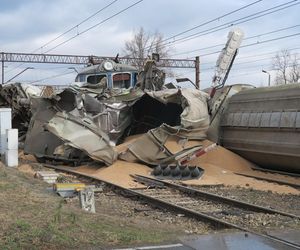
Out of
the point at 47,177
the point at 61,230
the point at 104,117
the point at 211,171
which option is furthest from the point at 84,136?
the point at 61,230

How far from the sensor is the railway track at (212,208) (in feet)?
29.2

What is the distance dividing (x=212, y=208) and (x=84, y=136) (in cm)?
864

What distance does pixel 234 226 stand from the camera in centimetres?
845

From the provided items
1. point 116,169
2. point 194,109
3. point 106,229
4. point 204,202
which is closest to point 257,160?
point 194,109

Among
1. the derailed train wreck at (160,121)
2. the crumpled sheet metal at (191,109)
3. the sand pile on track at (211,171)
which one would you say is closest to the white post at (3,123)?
the derailed train wreck at (160,121)

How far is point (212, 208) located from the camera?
1114 cm

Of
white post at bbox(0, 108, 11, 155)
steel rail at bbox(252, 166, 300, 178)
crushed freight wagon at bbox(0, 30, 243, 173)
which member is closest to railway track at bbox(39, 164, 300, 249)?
crushed freight wagon at bbox(0, 30, 243, 173)

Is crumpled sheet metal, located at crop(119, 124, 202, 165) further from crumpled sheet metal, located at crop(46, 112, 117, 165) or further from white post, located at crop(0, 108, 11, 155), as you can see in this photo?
white post, located at crop(0, 108, 11, 155)

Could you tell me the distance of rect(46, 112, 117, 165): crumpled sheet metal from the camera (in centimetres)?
1838

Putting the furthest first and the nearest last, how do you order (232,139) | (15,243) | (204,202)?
(232,139) < (204,202) < (15,243)

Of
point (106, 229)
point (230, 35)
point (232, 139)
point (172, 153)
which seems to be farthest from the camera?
point (230, 35)

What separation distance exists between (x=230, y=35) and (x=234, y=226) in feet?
73.6

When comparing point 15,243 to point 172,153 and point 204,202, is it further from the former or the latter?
point 172,153

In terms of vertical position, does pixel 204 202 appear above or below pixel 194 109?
below
